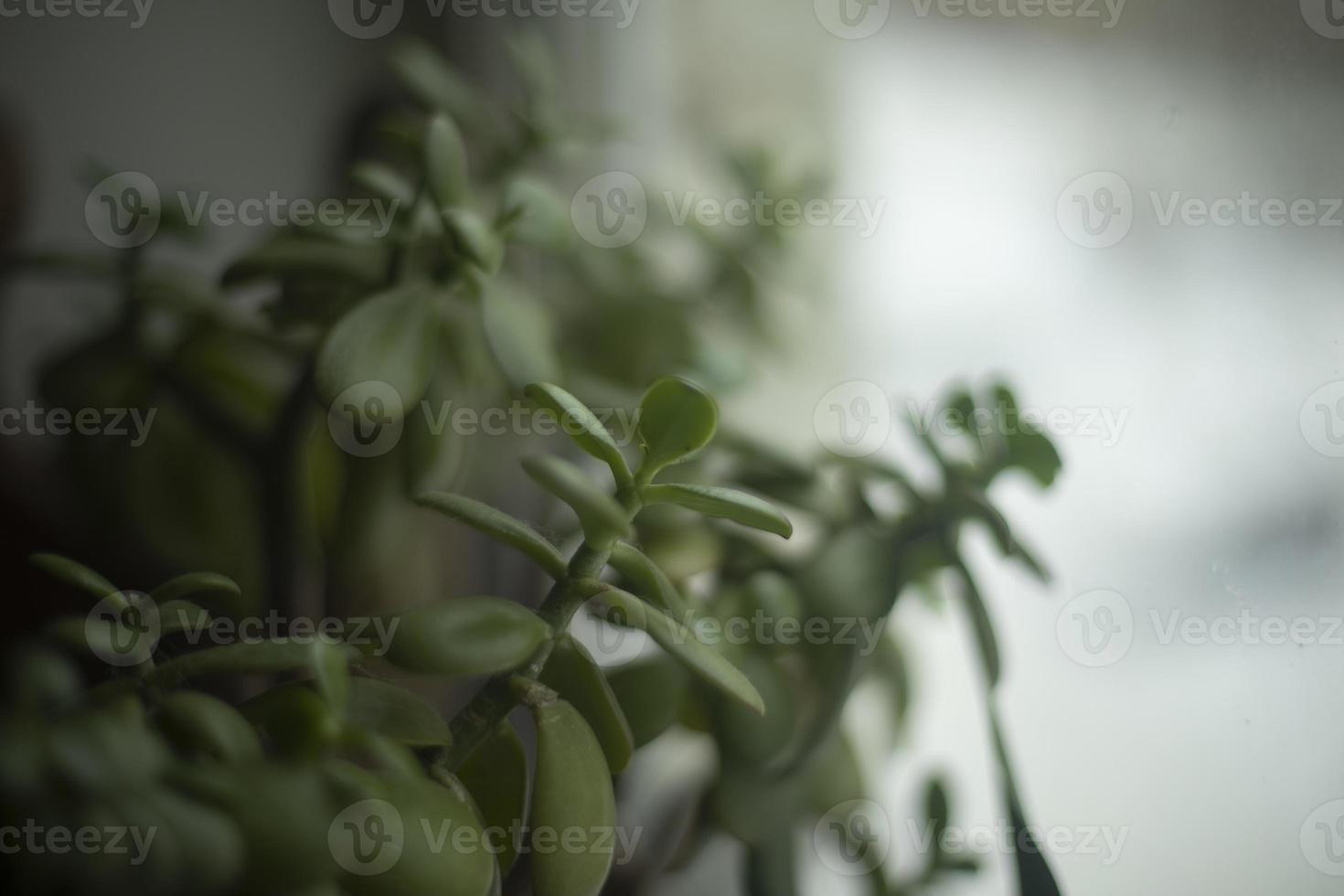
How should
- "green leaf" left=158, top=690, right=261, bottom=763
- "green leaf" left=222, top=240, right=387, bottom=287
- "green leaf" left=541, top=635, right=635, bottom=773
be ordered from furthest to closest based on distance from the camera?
1. "green leaf" left=222, top=240, right=387, bottom=287
2. "green leaf" left=541, top=635, right=635, bottom=773
3. "green leaf" left=158, top=690, right=261, bottom=763

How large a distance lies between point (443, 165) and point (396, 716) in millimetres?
295

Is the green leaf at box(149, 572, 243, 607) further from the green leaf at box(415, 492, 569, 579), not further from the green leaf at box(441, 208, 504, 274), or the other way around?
the green leaf at box(441, 208, 504, 274)

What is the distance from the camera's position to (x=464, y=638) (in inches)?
15.2

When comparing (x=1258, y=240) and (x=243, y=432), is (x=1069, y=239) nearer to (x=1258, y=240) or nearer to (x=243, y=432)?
(x=1258, y=240)

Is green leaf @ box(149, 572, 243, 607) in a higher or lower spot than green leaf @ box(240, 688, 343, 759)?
higher

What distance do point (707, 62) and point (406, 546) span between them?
0.68 meters

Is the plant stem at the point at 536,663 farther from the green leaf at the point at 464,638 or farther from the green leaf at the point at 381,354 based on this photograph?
the green leaf at the point at 381,354

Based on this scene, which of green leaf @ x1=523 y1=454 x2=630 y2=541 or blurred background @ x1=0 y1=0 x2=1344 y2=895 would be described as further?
blurred background @ x1=0 y1=0 x2=1344 y2=895

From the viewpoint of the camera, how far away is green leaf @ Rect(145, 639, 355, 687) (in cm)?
36

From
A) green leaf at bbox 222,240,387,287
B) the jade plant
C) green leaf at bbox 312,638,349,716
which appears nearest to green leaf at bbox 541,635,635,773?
the jade plant

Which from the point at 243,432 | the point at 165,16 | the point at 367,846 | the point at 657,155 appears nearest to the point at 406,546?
the point at 243,432

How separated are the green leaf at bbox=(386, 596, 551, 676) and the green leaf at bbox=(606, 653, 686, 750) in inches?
5.2

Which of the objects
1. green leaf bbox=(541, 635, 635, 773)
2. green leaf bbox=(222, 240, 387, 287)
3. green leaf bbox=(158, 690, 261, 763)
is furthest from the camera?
green leaf bbox=(222, 240, 387, 287)

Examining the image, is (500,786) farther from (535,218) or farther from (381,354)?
(535,218)
